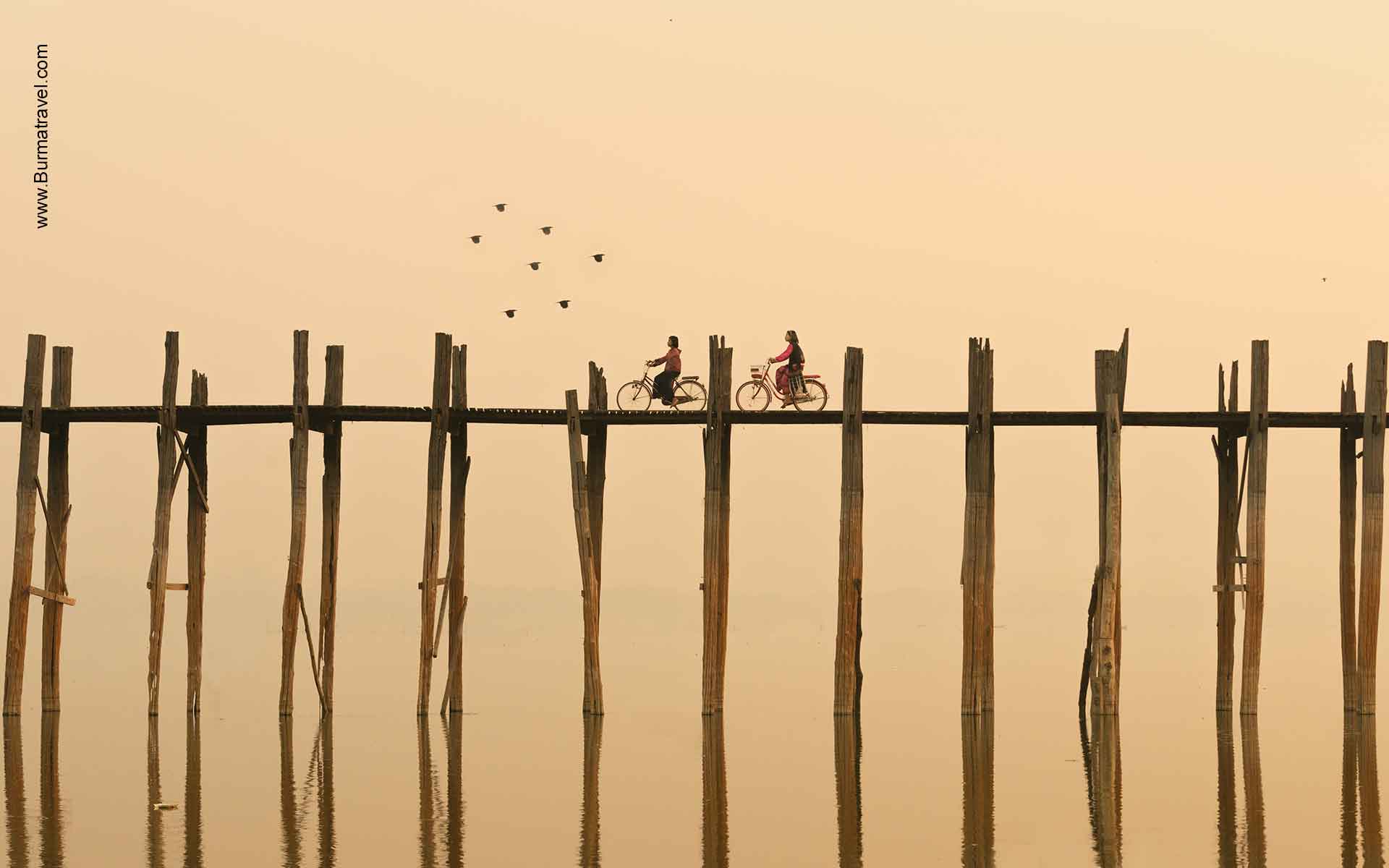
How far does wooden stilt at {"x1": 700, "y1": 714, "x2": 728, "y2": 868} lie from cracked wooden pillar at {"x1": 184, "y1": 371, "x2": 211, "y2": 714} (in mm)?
7560

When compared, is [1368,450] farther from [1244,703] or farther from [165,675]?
[165,675]

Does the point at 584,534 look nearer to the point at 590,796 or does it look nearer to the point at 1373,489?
the point at 590,796

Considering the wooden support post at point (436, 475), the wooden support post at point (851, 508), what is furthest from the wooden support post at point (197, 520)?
the wooden support post at point (851, 508)

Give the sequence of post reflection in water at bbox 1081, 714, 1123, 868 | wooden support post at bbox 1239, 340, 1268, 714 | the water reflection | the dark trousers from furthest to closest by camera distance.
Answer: the dark trousers < wooden support post at bbox 1239, 340, 1268, 714 < post reflection in water at bbox 1081, 714, 1123, 868 < the water reflection

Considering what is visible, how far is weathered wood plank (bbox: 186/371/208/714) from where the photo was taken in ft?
100

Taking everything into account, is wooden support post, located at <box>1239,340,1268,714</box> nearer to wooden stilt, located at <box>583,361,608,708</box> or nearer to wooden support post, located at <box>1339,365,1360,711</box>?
wooden support post, located at <box>1339,365,1360,711</box>

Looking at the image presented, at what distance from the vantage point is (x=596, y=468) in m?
31.0

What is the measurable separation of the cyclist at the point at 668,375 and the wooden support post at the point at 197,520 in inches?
263

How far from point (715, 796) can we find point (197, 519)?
9.51 metres

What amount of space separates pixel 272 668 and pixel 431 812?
2520cm

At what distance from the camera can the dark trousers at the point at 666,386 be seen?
3188 cm

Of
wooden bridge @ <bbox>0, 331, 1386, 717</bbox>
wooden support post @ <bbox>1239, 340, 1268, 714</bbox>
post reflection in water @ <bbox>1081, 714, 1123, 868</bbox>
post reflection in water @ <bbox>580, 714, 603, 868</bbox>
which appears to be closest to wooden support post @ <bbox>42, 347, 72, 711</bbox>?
wooden bridge @ <bbox>0, 331, 1386, 717</bbox>

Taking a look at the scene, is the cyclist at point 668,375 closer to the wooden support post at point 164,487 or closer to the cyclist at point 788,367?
the cyclist at point 788,367

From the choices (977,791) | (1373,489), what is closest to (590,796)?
(977,791)
